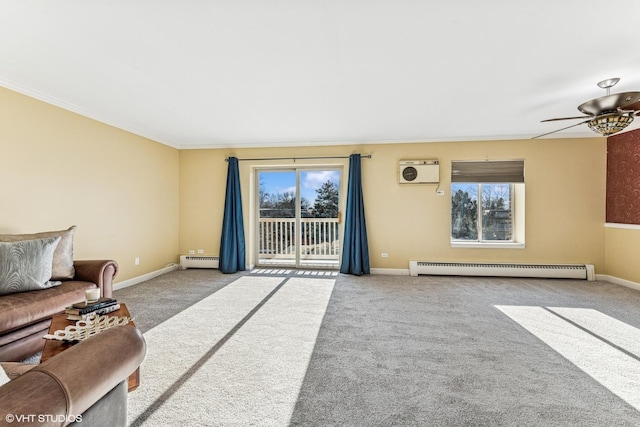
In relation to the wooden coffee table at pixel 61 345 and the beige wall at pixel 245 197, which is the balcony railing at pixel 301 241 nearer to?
the beige wall at pixel 245 197

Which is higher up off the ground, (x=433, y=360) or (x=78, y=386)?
(x=78, y=386)

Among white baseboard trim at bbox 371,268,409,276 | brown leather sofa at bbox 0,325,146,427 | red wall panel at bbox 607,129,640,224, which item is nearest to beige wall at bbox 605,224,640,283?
red wall panel at bbox 607,129,640,224

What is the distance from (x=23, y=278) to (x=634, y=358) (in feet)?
15.8

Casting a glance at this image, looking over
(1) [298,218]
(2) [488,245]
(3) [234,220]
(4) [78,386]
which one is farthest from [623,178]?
(4) [78,386]

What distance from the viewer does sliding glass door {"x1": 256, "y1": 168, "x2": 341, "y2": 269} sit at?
5.45 metres

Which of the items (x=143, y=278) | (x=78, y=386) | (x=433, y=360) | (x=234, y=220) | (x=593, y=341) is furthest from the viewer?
(x=234, y=220)

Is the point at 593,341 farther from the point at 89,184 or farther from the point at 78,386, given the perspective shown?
the point at 89,184

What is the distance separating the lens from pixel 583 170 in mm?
4629

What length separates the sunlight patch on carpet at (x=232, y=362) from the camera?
1635 millimetres

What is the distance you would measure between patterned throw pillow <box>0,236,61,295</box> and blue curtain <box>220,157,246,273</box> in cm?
279

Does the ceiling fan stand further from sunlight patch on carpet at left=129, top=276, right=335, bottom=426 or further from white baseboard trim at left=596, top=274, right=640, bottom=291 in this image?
sunlight patch on carpet at left=129, top=276, right=335, bottom=426

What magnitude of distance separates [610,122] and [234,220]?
16.8 ft

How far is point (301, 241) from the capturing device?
558cm

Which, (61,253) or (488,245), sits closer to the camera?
(61,253)
